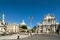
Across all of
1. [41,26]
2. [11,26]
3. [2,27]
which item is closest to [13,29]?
[11,26]

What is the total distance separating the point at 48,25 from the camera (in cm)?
10838

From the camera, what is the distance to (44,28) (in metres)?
107

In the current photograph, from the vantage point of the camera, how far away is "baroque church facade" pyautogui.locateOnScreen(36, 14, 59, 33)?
343ft

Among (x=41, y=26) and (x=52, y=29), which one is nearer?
(x=52, y=29)

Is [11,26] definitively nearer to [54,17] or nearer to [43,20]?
[43,20]

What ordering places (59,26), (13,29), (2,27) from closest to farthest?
(2,27) → (59,26) → (13,29)

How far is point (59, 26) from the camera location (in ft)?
335

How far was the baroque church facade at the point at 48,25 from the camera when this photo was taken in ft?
343

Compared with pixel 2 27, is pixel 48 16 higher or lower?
higher

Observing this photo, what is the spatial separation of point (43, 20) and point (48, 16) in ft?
14.7

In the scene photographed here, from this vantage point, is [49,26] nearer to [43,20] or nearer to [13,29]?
[43,20]

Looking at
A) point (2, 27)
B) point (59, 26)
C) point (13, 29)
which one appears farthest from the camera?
point (13, 29)

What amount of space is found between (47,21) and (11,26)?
23996mm

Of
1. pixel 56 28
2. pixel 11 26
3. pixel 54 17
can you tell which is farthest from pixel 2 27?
pixel 54 17
